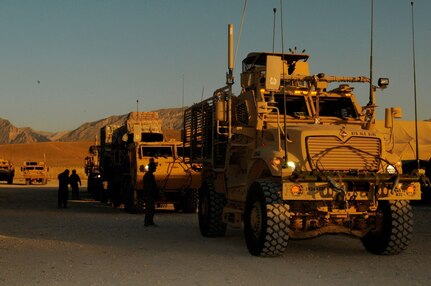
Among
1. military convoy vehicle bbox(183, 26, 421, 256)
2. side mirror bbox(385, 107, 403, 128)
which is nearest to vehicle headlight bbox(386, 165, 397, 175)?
military convoy vehicle bbox(183, 26, 421, 256)

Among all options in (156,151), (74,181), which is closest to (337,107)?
(156,151)

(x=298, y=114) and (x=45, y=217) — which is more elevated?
(x=298, y=114)

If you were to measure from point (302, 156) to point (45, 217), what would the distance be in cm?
1150

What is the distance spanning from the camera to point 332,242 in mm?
13438

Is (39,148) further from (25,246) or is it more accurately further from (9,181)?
(25,246)

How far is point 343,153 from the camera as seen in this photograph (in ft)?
35.2

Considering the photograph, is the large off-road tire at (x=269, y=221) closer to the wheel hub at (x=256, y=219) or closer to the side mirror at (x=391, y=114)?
the wheel hub at (x=256, y=219)

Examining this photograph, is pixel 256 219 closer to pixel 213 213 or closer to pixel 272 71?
pixel 272 71

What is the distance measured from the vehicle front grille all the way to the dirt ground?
4.99 feet

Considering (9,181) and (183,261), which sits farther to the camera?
(9,181)

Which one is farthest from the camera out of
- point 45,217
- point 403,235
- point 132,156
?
A: point 132,156

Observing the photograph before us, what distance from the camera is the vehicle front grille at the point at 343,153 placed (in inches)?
417

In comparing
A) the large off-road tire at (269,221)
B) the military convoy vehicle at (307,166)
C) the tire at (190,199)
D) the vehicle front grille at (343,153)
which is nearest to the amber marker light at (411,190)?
the military convoy vehicle at (307,166)

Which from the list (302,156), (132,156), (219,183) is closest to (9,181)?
(132,156)
